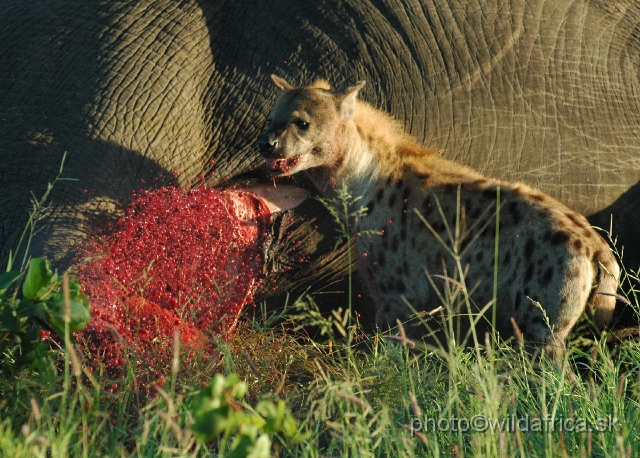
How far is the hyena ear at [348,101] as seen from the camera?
460 cm

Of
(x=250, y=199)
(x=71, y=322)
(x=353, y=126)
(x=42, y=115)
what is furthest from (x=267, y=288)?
(x=71, y=322)

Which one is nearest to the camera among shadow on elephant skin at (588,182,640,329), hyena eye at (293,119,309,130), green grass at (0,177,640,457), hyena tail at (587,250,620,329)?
green grass at (0,177,640,457)

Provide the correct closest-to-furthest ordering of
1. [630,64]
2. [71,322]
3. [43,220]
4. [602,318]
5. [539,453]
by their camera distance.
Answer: [539,453] < [71,322] < [602,318] < [43,220] < [630,64]

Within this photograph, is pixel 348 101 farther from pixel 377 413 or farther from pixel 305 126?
pixel 377 413

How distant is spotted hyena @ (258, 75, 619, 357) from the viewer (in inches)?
164

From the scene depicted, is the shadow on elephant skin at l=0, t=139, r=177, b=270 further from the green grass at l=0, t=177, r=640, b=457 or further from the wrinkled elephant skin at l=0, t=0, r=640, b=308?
the green grass at l=0, t=177, r=640, b=457

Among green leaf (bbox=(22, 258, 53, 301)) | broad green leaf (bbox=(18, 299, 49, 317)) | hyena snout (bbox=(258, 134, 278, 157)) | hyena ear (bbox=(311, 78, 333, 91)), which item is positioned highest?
hyena ear (bbox=(311, 78, 333, 91))

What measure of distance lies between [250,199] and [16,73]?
4.16 ft

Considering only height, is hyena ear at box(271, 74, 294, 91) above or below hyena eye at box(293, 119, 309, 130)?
above

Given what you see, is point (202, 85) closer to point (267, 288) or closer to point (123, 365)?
point (267, 288)

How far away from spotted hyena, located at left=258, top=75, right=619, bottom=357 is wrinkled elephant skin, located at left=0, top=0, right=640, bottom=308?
0.29 m

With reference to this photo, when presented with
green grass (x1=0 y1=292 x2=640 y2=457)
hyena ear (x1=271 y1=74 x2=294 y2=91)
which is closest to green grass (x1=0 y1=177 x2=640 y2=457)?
green grass (x1=0 y1=292 x2=640 y2=457)

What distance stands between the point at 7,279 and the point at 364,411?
123cm

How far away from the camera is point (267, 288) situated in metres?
4.98
